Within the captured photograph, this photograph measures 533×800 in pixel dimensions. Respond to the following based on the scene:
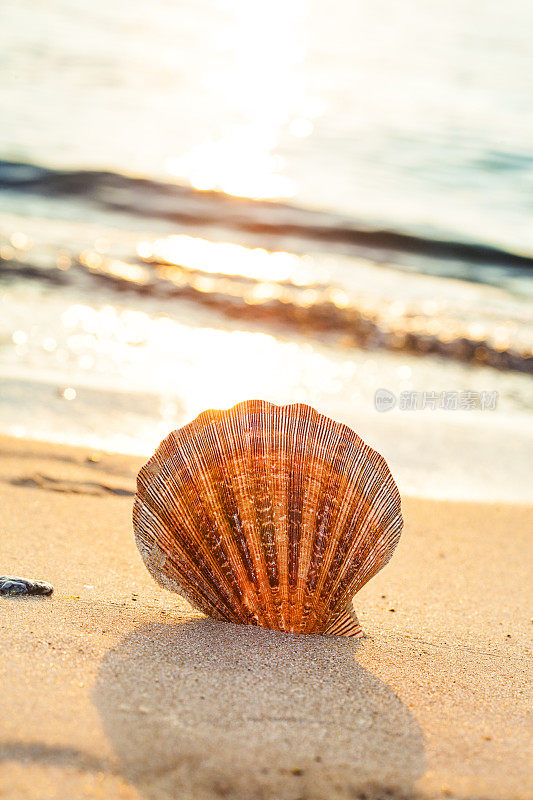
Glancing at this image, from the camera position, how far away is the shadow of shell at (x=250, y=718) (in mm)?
1563

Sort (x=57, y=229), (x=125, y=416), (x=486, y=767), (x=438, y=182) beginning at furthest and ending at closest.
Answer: (x=438, y=182)
(x=57, y=229)
(x=125, y=416)
(x=486, y=767)

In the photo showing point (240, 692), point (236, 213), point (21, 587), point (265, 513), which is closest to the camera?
point (240, 692)

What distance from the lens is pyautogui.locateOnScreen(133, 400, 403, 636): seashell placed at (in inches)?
85.1

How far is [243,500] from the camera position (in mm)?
2166

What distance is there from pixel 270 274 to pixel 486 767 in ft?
26.0

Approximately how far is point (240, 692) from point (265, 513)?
1.52ft

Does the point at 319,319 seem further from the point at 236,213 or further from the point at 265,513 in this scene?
the point at 265,513

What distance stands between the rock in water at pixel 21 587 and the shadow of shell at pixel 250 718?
12.9 inches

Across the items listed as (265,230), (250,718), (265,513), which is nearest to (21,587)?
(265,513)

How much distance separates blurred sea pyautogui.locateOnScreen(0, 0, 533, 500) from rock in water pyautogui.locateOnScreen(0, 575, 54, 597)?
190 cm

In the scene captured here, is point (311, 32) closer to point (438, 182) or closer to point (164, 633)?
point (438, 182)

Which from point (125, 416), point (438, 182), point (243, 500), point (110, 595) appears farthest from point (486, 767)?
point (438, 182)

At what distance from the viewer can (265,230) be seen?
1108 cm

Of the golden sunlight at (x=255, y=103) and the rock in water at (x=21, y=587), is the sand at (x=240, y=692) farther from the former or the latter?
the golden sunlight at (x=255, y=103)
